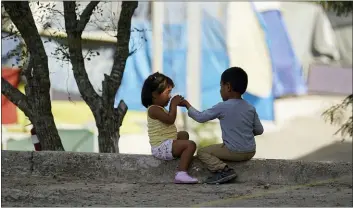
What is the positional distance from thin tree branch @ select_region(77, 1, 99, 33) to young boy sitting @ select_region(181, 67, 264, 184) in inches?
73.9

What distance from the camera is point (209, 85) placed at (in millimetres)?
14523

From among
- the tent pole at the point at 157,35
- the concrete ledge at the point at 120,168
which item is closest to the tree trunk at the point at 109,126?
the concrete ledge at the point at 120,168

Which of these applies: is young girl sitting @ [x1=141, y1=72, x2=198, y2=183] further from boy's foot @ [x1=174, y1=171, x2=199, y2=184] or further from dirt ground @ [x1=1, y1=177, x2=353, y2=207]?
dirt ground @ [x1=1, y1=177, x2=353, y2=207]

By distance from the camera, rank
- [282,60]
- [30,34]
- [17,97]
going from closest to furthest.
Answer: [30,34], [17,97], [282,60]

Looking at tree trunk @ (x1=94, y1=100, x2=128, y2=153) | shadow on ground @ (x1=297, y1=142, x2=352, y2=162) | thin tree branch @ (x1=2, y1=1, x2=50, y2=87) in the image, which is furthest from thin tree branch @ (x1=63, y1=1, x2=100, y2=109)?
shadow on ground @ (x1=297, y1=142, x2=352, y2=162)

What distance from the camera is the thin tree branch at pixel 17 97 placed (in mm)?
7184

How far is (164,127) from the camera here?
5.89 metres

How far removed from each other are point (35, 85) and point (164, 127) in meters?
1.81

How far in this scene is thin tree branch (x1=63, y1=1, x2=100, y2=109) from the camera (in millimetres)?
7223

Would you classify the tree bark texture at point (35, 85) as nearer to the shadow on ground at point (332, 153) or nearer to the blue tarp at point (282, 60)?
the shadow on ground at point (332, 153)

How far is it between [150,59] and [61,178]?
8.39 metres

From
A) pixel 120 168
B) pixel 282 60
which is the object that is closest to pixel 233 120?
pixel 120 168

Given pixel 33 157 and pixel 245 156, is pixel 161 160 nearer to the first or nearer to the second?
pixel 245 156

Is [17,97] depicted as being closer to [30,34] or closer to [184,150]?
[30,34]
